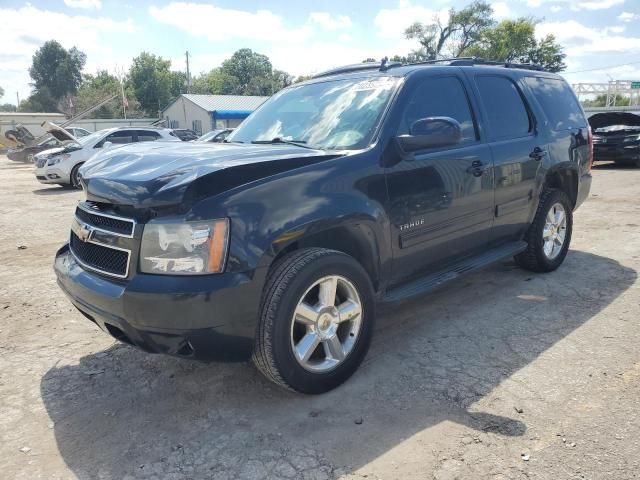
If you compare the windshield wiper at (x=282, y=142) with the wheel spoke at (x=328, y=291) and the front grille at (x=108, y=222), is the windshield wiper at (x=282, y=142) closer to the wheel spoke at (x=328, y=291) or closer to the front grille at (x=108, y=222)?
the wheel spoke at (x=328, y=291)

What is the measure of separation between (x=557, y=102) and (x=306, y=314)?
12.5ft

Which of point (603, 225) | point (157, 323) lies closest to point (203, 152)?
point (157, 323)

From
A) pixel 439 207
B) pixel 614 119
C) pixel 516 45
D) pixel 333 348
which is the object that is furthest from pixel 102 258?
pixel 516 45

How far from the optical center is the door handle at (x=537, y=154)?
4.54m

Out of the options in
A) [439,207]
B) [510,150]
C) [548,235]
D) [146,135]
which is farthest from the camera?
[146,135]

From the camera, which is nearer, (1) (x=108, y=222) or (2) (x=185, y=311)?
(2) (x=185, y=311)

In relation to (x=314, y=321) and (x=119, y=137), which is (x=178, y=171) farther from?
(x=119, y=137)

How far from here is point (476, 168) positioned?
3896 mm

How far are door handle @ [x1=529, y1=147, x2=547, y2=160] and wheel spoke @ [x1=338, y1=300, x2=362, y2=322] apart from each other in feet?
8.15

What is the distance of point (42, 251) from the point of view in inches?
257

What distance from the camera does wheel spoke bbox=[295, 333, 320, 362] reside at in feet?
9.32

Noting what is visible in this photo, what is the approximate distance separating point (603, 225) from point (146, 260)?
6.91 metres

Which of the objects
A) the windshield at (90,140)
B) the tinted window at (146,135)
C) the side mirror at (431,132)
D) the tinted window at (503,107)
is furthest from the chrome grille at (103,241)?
the tinted window at (146,135)

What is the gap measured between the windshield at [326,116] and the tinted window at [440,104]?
19 centimetres
